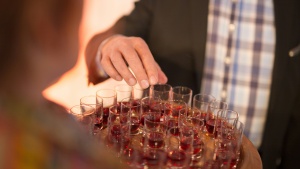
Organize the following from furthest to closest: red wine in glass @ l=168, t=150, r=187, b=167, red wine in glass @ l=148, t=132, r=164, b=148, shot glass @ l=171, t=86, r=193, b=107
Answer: shot glass @ l=171, t=86, r=193, b=107 → red wine in glass @ l=148, t=132, r=164, b=148 → red wine in glass @ l=168, t=150, r=187, b=167

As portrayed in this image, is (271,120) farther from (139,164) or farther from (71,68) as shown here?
(71,68)

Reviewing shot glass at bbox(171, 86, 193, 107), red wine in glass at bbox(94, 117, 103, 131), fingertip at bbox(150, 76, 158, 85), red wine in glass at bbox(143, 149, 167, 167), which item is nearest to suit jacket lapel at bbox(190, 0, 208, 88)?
shot glass at bbox(171, 86, 193, 107)

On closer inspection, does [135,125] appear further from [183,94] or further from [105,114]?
[183,94]

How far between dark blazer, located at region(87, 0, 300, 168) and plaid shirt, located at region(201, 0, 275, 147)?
0.17 feet

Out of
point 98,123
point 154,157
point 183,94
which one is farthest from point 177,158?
point 183,94

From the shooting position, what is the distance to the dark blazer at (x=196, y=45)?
6.49ft

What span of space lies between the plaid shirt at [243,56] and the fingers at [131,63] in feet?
1.77

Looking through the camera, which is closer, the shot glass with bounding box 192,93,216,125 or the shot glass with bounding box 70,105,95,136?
the shot glass with bounding box 70,105,95,136

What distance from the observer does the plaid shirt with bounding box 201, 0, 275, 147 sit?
199 cm

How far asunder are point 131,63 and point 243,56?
746 millimetres

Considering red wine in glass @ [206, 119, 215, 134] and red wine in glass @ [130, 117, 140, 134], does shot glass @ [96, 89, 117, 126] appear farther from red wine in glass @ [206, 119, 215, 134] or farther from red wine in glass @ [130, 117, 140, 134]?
red wine in glass @ [206, 119, 215, 134]

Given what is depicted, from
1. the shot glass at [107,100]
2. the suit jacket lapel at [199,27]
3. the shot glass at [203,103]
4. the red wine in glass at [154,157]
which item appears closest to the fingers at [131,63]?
the shot glass at [107,100]

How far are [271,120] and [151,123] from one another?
0.90m

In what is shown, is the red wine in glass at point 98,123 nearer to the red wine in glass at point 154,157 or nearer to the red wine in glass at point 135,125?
the red wine in glass at point 135,125
